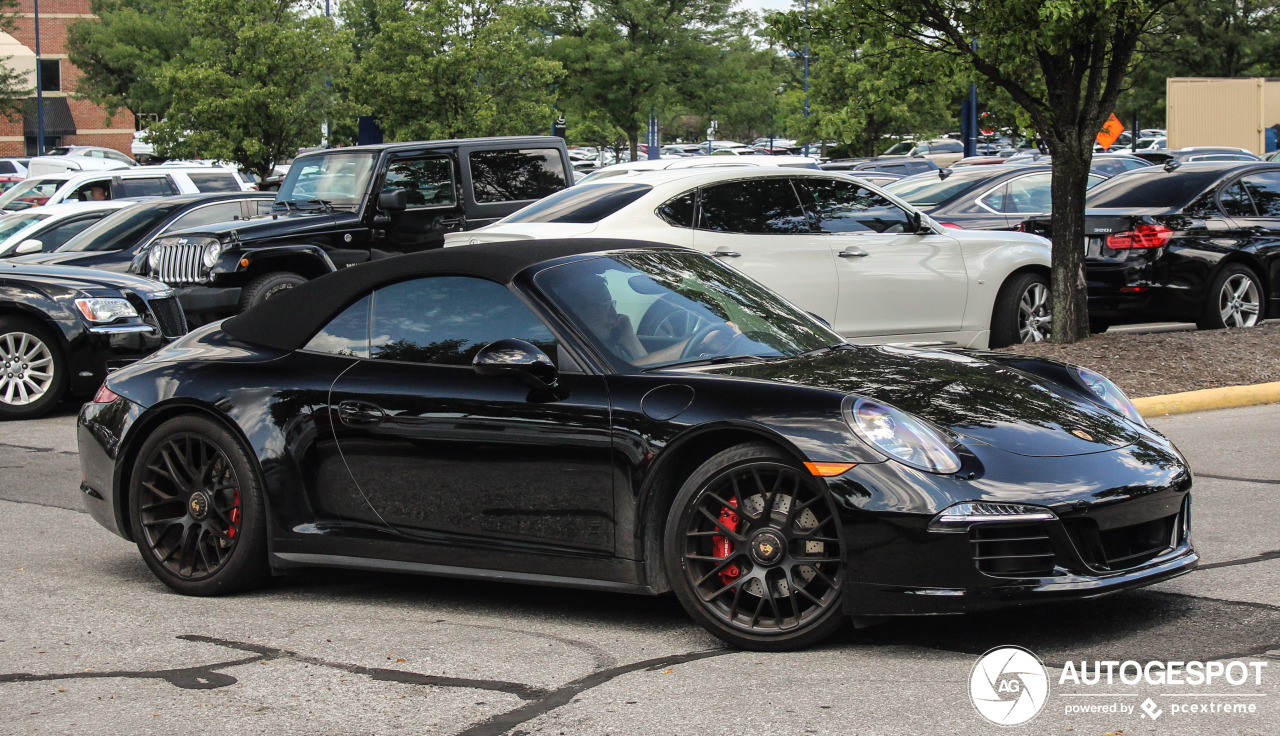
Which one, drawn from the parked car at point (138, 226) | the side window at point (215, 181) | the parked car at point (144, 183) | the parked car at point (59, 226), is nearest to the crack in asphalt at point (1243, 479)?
the parked car at point (138, 226)

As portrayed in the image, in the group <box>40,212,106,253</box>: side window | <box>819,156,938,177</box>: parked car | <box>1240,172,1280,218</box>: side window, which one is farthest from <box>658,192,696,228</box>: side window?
<box>819,156,938,177</box>: parked car

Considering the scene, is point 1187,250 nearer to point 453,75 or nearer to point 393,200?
point 393,200

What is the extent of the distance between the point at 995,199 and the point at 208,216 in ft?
28.0

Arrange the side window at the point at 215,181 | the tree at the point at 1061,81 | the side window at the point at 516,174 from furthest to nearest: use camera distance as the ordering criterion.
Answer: the side window at the point at 215,181
the side window at the point at 516,174
the tree at the point at 1061,81

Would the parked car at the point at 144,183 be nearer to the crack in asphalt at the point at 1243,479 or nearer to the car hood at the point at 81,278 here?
the car hood at the point at 81,278

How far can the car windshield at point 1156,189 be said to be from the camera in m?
12.7

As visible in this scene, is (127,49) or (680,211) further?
(127,49)

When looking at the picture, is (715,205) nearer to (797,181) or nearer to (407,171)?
(797,181)

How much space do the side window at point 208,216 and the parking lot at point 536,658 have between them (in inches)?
382

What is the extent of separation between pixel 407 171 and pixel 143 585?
350 inches

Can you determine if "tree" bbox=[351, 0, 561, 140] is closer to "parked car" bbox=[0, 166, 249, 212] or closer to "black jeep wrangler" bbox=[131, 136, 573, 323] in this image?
"parked car" bbox=[0, 166, 249, 212]

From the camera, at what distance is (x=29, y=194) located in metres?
28.2

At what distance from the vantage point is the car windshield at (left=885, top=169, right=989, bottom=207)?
15.0 metres

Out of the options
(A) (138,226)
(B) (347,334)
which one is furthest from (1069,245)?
(A) (138,226)
